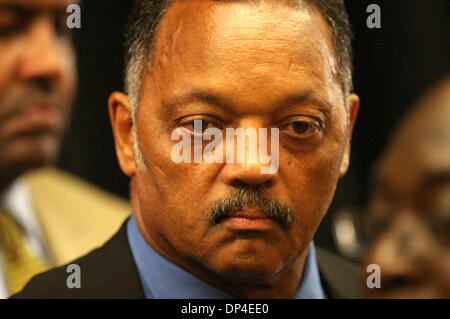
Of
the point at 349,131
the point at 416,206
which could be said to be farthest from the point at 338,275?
the point at 416,206

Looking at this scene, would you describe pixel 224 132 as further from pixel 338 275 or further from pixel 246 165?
pixel 338 275

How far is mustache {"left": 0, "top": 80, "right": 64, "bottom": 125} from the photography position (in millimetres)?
1382

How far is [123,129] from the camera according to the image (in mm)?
1079

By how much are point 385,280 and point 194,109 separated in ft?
2.14

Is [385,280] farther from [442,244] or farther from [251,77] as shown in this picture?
[251,77]

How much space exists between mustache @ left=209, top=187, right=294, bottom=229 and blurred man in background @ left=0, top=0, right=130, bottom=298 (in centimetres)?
53

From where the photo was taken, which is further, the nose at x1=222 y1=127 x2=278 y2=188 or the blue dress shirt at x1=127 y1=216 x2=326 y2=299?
the blue dress shirt at x1=127 y1=216 x2=326 y2=299

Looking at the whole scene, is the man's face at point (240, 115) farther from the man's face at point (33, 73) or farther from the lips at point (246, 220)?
the man's face at point (33, 73)

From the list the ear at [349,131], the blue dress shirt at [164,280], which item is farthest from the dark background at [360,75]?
the blue dress shirt at [164,280]

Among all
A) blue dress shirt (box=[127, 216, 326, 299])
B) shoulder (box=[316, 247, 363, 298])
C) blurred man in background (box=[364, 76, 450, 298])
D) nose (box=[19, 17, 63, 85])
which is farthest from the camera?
blurred man in background (box=[364, 76, 450, 298])

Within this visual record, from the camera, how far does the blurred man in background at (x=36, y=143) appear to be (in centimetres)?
138

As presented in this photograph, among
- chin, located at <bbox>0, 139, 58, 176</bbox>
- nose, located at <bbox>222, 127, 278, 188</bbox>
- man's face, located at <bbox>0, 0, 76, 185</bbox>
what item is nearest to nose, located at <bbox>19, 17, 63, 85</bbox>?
man's face, located at <bbox>0, 0, 76, 185</bbox>

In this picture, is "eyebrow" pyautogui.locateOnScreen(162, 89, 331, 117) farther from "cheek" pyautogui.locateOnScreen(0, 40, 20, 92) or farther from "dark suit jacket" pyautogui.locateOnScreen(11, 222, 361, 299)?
"cheek" pyautogui.locateOnScreen(0, 40, 20, 92)

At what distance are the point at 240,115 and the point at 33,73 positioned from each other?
1.88 feet
